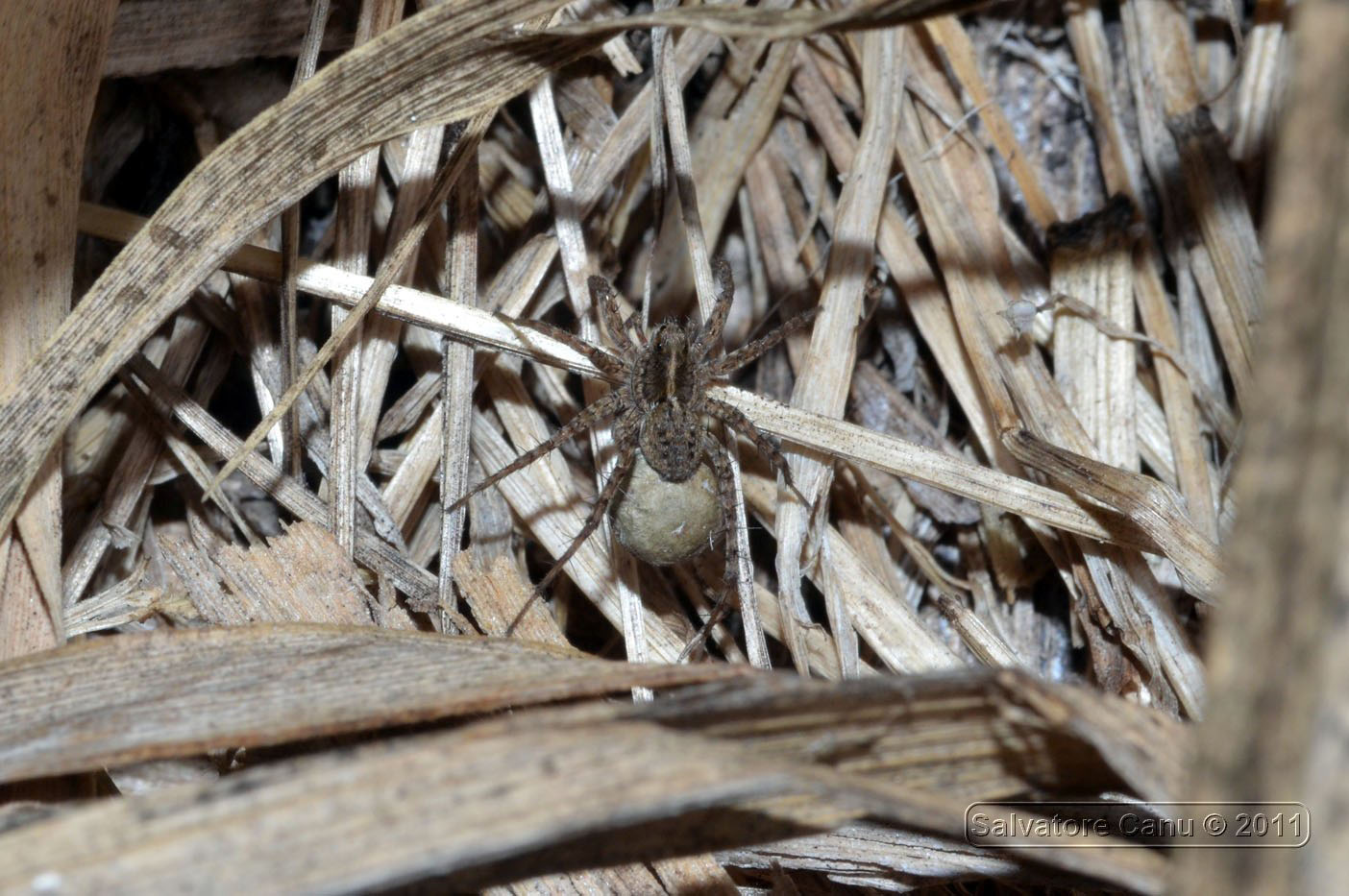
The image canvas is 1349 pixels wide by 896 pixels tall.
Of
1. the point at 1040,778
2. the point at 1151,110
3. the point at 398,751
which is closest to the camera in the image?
the point at 398,751

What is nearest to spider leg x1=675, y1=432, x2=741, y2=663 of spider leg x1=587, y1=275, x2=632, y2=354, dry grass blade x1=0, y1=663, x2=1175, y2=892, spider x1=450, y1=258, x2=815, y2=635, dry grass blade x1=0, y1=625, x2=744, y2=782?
spider x1=450, y1=258, x2=815, y2=635

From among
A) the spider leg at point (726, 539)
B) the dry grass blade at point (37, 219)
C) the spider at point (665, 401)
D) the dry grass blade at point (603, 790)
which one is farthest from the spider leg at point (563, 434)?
the dry grass blade at point (603, 790)

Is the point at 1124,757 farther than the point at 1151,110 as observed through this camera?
No

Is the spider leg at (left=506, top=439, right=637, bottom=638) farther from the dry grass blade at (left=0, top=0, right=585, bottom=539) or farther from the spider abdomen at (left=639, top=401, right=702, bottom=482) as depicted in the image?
the dry grass blade at (left=0, top=0, right=585, bottom=539)

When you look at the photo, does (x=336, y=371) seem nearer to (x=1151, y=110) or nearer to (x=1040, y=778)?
(x=1040, y=778)

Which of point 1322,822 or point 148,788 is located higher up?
point 148,788

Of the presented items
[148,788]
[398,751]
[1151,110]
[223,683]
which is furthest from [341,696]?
[1151,110]

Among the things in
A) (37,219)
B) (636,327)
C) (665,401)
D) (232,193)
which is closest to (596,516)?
(665,401)
